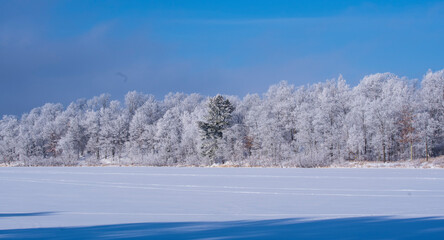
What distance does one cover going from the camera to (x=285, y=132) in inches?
2295

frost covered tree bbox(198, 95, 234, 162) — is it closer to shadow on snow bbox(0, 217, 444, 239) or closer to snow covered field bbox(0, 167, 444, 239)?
snow covered field bbox(0, 167, 444, 239)

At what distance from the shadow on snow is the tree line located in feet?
109

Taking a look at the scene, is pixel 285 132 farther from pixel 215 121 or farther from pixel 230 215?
pixel 230 215

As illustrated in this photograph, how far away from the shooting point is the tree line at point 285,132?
154ft

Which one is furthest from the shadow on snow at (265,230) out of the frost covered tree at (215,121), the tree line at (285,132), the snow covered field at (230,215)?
the frost covered tree at (215,121)

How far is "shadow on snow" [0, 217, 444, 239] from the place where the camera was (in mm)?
7582

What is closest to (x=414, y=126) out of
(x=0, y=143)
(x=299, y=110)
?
(x=299, y=110)

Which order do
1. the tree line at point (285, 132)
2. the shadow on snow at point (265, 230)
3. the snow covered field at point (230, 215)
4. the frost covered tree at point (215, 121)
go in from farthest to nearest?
the frost covered tree at point (215, 121) → the tree line at point (285, 132) → the snow covered field at point (230, 215) → the shadow on snow at point (265, 230)

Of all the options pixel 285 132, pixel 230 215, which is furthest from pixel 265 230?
pixel 285 132

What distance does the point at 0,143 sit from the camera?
75938 mm

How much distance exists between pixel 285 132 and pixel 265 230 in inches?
2004

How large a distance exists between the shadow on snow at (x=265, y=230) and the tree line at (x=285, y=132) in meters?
33.2

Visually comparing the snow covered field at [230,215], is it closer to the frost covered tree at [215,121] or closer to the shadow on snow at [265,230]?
the shadow on snow at [265,230]

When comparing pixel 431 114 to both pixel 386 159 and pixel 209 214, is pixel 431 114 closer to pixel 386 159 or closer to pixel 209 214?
pixel 386 159
